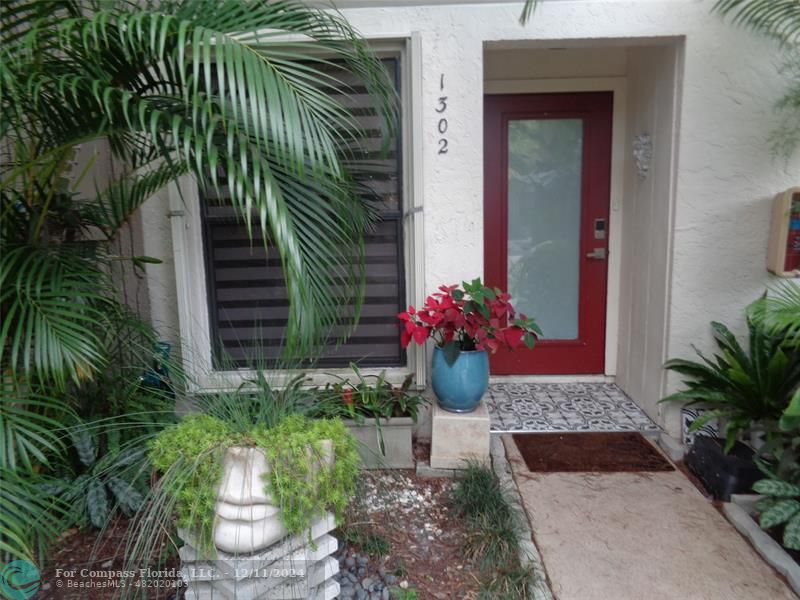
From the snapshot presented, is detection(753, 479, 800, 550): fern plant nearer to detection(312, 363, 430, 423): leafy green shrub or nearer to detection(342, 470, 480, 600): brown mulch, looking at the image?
detection(342, 470, 480, 600): brown mulch

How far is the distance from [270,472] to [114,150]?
5.00 ft

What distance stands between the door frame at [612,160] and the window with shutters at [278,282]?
1174 millimetres

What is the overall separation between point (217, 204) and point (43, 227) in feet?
3.33

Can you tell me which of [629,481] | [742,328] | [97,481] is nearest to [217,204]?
[97,481]

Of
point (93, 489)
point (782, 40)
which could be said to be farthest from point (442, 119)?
point (93, 489)

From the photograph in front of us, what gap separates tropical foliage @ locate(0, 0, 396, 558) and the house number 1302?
63 cm

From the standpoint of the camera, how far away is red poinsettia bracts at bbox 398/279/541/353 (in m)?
2.69

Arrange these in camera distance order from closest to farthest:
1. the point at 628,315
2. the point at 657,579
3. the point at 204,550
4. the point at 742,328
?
1. the point at 204,550
2. the point at 657,579
3. the point at 742,328
4. the point at 628,315

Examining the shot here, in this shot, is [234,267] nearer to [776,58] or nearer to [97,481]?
[97,481]

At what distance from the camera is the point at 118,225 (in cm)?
253

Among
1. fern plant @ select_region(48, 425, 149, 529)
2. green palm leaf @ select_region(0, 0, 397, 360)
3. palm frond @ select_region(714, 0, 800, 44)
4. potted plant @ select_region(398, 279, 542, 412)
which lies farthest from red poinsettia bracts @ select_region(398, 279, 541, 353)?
palm frond @ select_region(714, 0, 800, 44)

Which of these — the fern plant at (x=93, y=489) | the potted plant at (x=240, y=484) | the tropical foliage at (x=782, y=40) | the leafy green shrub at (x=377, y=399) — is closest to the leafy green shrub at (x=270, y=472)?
the potted plant at (x=240, y=484)

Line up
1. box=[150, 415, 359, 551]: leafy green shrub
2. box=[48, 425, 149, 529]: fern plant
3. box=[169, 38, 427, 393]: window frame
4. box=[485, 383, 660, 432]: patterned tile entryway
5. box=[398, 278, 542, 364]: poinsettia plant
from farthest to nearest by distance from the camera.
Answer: box=[485, 383, 660, 432]: patterned tile entryway → box=[169, 38, 427, 393]: window frame → box=[398, 278, 542, 364]: poinsettia plant → box=[48, 425, 149, 529]: fern plant → box=[150, 415, 359, 551]: leafy green shrub

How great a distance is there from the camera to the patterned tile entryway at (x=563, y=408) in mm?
Result: 3258
